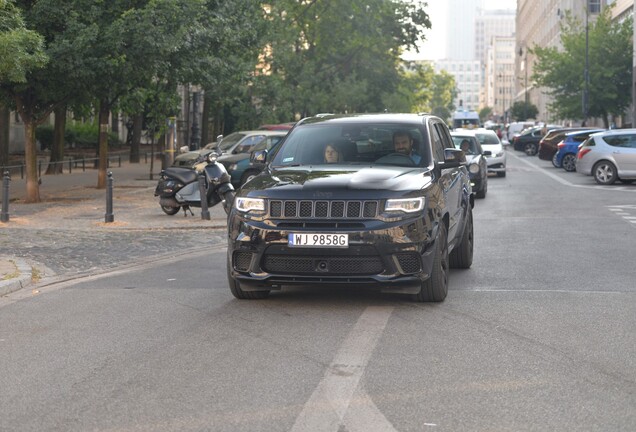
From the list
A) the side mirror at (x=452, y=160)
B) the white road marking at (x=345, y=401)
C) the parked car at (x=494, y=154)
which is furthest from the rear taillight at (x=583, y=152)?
the white road marking at (x=345, y=401)

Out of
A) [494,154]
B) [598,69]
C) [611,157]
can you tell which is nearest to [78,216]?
[611,157]

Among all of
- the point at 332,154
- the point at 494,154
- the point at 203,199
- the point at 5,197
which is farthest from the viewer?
the point at 494,154

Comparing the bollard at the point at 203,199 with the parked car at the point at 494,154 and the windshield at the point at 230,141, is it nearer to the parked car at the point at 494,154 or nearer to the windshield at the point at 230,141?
the windshield at the point at 230,141

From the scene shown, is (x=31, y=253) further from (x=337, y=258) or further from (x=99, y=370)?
(x=99, y=370)

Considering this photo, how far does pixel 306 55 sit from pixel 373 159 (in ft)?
172

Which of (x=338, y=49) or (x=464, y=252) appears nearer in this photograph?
(x=464, y=252)

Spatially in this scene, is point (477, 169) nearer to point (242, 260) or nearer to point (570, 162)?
point (570, 162)

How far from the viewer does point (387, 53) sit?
69.5m

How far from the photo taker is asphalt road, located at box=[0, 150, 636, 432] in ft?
18.9

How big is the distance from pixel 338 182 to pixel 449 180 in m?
1.73

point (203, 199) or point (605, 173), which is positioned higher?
point (605, 173)

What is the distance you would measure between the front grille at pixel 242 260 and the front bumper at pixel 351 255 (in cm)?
4

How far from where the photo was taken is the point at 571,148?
42.0 metres

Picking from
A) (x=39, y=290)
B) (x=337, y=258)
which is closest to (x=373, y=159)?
(x=337, y=258)
